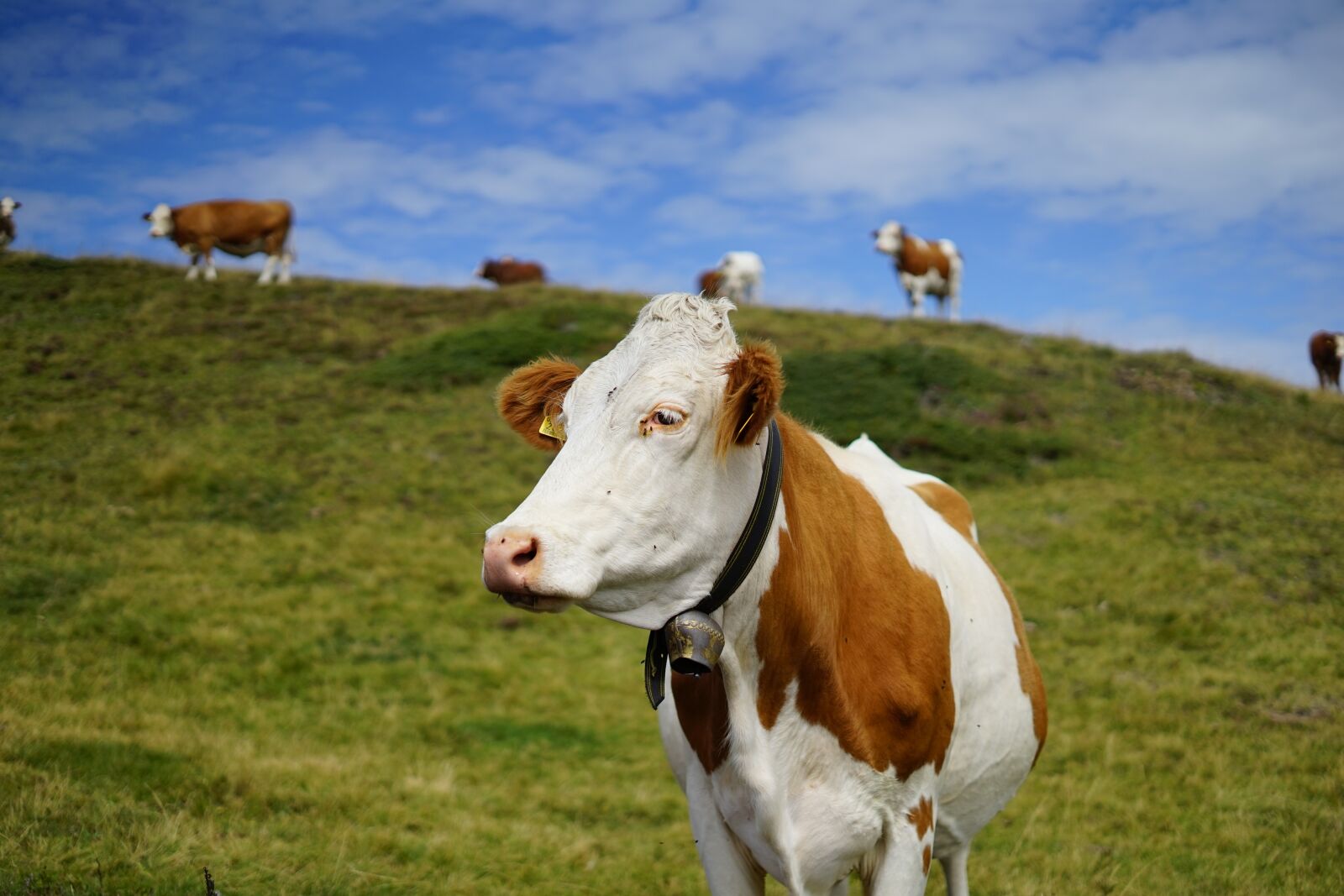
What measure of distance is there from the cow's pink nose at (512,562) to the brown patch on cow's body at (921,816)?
6.12 ft

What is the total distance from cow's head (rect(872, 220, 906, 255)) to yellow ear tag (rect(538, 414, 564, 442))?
3028 cm

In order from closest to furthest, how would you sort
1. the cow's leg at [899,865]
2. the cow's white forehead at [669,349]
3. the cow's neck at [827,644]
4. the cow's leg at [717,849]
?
the cow's white forehead at [669,349] < the cow's neck at [827,644] < the cow's leg at [899,865] < the cow's leg at [717,849]

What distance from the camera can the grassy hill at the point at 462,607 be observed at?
21.8 feet

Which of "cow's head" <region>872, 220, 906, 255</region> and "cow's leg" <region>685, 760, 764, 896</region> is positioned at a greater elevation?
"cow's head" <region>872, 220, 906, 255</region>

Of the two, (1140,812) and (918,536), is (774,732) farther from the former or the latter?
(1140,812)

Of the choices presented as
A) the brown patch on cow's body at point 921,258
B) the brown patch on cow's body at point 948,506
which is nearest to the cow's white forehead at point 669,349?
the brown patch on cow's body at point 948,506

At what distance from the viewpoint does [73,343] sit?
72.7ft

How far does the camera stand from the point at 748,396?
2.80 meters

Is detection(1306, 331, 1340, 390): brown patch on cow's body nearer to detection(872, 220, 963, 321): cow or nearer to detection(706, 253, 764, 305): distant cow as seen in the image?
detection(872, 220, 963, 321): cow

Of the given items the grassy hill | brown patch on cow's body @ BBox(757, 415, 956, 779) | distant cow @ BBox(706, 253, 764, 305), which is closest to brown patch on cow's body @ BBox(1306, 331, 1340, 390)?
the grassy hill

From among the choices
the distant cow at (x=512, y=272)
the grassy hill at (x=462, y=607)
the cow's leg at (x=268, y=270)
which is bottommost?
the grassy hill at (x=462, y=607)

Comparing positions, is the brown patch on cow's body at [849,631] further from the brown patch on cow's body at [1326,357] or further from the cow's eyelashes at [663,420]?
the brown patch on cow's body at [1326,357]

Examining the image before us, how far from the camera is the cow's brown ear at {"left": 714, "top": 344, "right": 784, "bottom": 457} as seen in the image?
2.75 m

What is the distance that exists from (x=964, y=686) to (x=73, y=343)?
2348 cm
